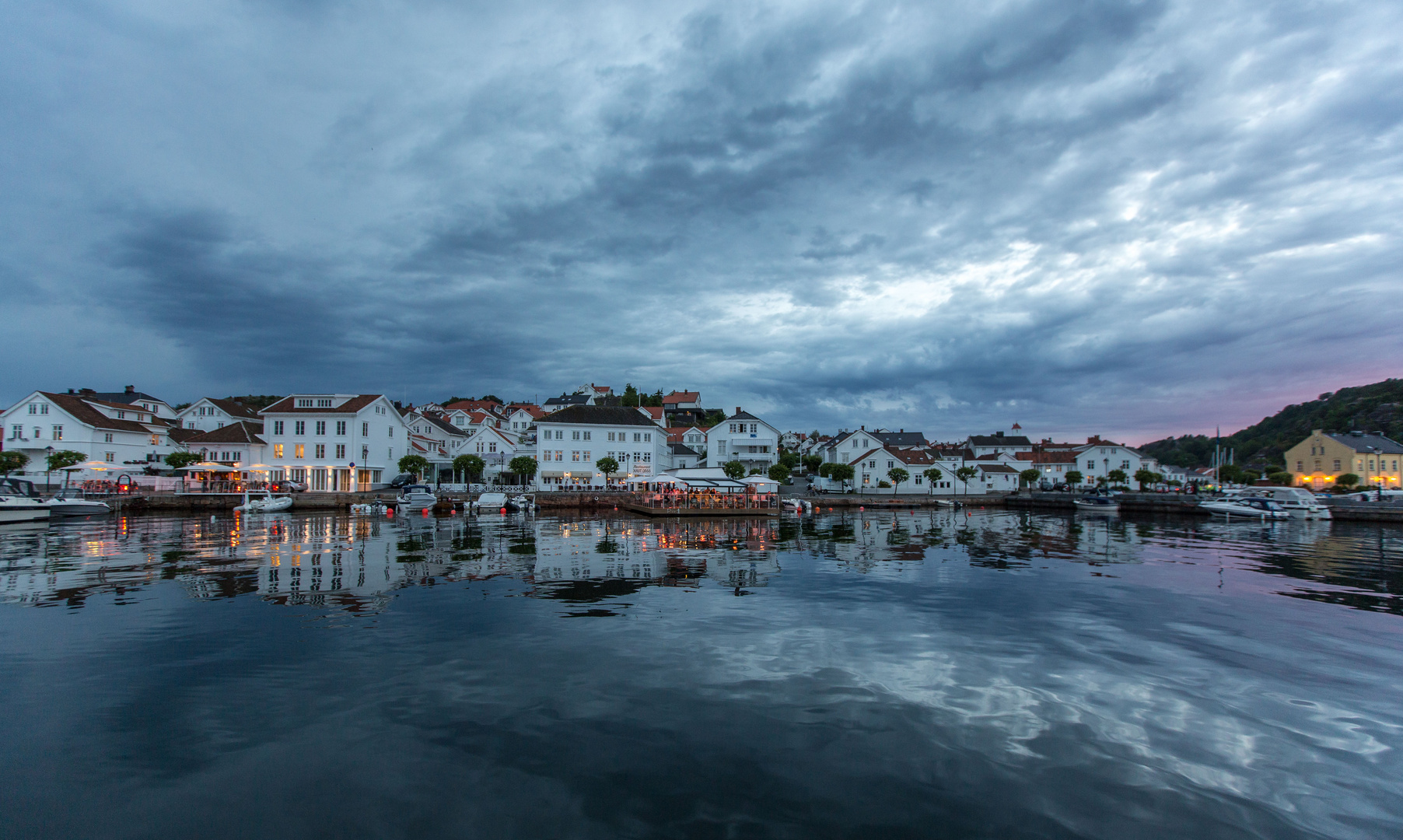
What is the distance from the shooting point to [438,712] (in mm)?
8852

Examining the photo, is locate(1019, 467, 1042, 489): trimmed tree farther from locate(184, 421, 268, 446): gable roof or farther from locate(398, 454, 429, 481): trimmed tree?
locate(184, 421, 268, 446): gable roof

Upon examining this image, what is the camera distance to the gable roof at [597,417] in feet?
216

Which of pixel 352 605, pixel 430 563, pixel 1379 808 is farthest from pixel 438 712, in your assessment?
pixel 430 563

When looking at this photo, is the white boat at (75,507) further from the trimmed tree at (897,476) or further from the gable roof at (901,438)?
the gable roof at (901,438)

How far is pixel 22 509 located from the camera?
37406 millimetres

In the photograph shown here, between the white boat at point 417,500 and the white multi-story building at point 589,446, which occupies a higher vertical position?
the white multi-story building at point 589,446

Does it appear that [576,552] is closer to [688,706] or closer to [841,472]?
[688,706]

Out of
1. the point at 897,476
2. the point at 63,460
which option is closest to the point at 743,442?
the point at 897,476

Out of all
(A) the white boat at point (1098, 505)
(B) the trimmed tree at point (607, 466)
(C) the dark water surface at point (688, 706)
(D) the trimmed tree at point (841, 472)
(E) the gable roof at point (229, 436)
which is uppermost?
(E) the gable roof at point (229, 436)

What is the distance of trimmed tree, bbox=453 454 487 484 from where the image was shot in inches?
2459

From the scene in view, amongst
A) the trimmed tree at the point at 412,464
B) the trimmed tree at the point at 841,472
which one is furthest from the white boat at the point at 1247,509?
the trimmed tree at the point at 412,464

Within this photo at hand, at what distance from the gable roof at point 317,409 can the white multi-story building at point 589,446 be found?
1702 centimetres

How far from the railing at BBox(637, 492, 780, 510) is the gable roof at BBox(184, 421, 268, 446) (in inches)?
1597

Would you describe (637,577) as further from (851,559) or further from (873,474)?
(873,474)
